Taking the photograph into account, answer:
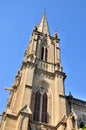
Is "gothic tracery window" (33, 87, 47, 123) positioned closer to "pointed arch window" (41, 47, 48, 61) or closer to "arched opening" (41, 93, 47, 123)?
"arched opening" (41, 93, 47, 123)

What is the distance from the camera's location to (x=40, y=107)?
23297mm

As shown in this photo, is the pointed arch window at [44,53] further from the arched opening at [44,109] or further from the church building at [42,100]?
the arched opening at [44,109]

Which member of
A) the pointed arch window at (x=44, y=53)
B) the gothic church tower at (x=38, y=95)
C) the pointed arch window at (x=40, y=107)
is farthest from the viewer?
the pointed arch window at (x=44, y=53)

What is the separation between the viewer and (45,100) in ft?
80.0

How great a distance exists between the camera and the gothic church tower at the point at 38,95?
66.8ft

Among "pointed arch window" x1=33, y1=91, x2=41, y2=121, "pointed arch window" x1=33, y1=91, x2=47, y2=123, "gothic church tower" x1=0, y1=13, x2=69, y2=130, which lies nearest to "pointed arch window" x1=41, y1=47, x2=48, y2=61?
"gothic church tower" x1=0, y1=13, x2=69, y2=130

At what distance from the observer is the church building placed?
803 inches

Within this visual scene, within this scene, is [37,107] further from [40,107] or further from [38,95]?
[38,95]

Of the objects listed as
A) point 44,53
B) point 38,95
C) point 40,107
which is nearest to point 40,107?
point 40,107

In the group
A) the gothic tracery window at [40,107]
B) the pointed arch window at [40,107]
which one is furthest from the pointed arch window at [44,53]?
the pointed arch window at [40,107]

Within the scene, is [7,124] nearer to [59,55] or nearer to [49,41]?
[59,55]

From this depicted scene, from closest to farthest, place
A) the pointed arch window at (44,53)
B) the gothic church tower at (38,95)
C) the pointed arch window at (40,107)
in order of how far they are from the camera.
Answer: the gothic church tower at (38,95)
the pointed arch window at (40,107)
the pointed arch window at (44,53)

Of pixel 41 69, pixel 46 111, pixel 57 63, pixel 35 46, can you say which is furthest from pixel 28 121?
pixel 35 46

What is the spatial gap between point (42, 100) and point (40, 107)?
1102 millimetres
